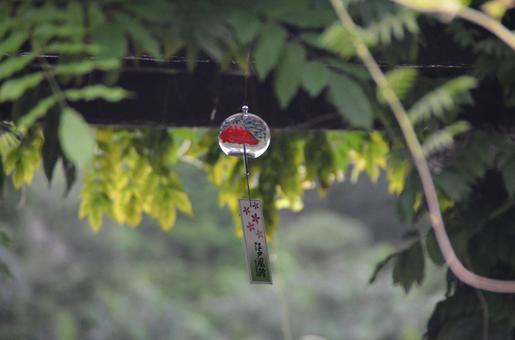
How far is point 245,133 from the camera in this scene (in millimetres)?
2346

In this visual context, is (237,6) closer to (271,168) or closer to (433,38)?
(433,38)

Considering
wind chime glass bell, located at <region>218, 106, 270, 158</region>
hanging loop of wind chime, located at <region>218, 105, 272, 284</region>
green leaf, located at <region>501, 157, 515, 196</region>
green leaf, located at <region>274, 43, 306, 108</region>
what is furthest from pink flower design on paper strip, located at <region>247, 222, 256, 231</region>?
green leaf, located at <region>274, 43, 306, 108</region>

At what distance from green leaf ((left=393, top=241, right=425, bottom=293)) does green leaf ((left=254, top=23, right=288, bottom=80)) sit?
1190 millimetres

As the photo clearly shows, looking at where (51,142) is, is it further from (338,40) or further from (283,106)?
(338,40)

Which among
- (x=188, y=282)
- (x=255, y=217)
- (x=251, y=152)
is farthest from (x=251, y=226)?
(x=188, y=282)

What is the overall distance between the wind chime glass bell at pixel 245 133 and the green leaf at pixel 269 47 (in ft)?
2.39

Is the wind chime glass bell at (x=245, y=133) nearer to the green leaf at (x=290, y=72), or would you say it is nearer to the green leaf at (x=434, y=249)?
the green leaf at (x=434, y=249)

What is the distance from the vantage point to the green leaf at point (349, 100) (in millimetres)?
1532

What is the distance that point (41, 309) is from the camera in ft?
30.5

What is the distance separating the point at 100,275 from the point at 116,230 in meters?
0.94

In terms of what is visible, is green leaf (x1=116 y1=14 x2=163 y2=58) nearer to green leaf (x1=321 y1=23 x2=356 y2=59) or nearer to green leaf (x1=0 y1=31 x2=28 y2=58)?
green leaf (x1=0 y1=31 x2=28 y2=58)

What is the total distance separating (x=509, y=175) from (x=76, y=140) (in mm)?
1158

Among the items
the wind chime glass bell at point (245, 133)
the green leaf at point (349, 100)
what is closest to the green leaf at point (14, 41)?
the green leaf at point (349, 100)

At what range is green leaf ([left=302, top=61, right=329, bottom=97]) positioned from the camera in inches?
61.9
